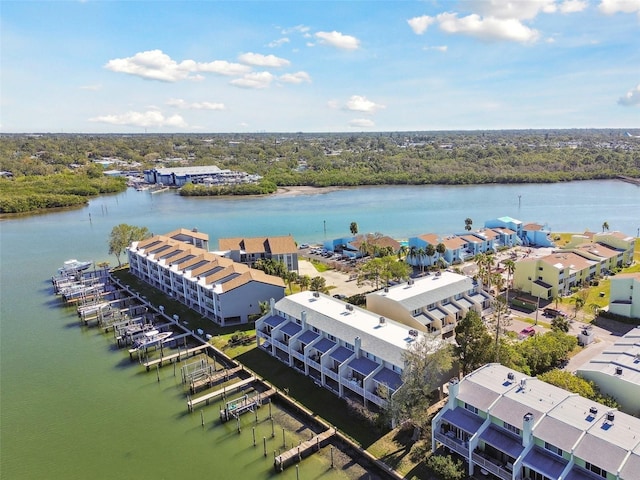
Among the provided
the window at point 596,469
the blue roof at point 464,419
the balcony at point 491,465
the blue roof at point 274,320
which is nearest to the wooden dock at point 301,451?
the blue roof at point 464,419

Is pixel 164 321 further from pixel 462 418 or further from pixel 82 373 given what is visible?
pixel 462 418

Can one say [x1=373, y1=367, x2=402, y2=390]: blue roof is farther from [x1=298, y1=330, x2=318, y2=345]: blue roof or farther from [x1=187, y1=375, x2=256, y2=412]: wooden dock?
[x1=187, y1=375, x2=256, y2=412]: wooden dock

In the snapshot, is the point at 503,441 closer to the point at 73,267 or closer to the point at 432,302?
the point at 432,302

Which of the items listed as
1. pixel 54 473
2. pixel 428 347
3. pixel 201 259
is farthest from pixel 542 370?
pixel 201 259

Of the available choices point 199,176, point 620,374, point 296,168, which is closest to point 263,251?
point 620,374

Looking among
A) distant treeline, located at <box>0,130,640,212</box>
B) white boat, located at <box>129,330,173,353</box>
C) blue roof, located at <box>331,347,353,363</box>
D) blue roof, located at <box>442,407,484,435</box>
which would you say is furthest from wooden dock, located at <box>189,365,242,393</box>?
distant treeline, located at <box>0,130,640,212</box>
